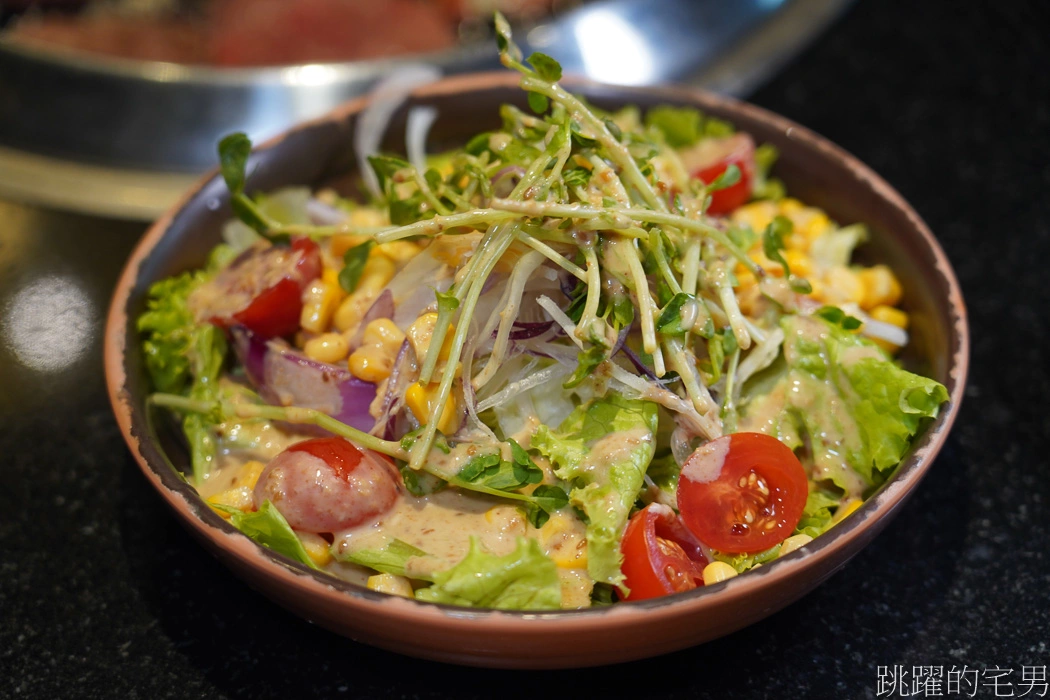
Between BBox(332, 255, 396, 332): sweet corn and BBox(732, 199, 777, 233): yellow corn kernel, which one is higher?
BBox(732, 199, 777, 233): yellow corn kernel

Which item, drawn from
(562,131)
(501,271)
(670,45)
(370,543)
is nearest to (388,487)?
(370,543)

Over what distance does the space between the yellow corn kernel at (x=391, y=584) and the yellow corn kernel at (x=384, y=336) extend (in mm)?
505

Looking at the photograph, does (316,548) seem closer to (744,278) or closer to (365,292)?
(365,292)

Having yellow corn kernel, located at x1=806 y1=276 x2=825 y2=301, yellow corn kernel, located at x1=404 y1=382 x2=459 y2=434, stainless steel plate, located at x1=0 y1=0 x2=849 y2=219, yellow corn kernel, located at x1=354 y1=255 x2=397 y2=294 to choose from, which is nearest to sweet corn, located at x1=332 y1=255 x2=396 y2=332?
yellow corn kernel, located at x1=354 y1=255 x2=397 y2=294

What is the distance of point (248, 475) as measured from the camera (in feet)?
6.27

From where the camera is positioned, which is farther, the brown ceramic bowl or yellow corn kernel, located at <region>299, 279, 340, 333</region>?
yellow corn kernel, located at <region>299, 279, 340, 333</region>

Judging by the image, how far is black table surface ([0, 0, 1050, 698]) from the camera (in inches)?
71.7

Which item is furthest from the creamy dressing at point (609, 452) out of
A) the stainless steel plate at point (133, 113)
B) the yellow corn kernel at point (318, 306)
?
the stainless steel plate at point (133, 113)

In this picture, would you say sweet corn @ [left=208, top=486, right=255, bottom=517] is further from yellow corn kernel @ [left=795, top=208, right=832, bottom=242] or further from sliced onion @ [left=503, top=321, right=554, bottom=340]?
yellow corn kernel @ [left=795, top=208, right=832, bottom=242]

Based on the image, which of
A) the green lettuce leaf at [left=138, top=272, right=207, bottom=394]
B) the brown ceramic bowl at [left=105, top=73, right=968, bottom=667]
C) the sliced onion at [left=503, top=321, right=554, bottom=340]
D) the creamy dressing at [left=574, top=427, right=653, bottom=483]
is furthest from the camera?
the green lettuce leaf at [left=138, top=272, right=207, bottom=394]

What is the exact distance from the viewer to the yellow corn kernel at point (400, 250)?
2151mm

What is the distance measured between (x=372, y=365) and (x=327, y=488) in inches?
12.6

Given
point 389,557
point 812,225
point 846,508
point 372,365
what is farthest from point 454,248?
point 812,225

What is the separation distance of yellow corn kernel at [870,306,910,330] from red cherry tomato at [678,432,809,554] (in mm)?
677
